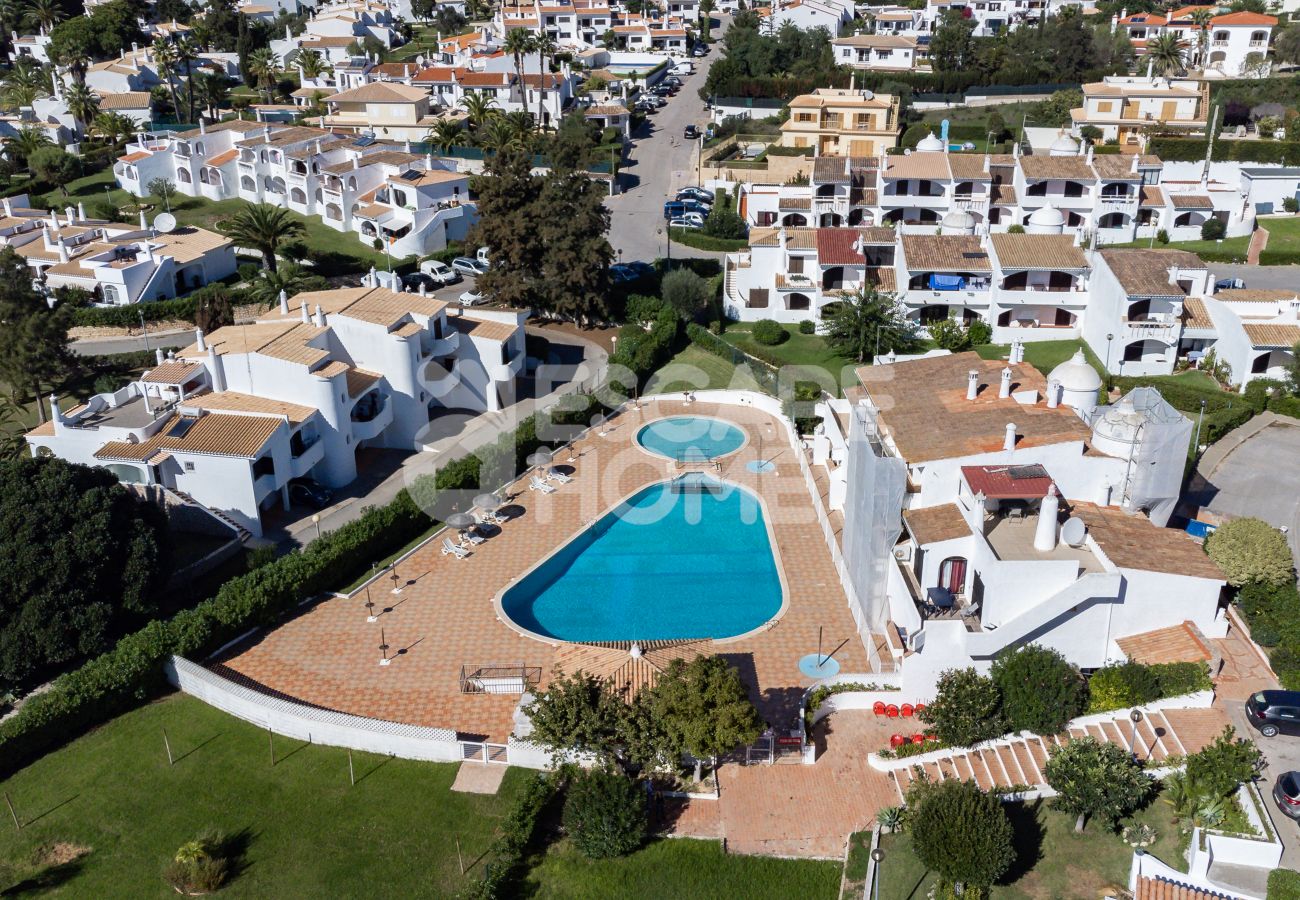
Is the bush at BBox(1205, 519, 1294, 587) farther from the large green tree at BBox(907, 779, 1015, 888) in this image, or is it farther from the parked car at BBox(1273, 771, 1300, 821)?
the large green tree at BBox(907, 779, 1015, 888)

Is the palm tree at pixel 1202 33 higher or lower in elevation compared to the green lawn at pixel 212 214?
higher

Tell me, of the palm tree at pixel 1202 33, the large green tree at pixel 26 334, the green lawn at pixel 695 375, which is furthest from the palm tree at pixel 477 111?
the palm tree at pixel 1202 33

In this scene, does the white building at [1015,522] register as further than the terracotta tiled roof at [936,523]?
No

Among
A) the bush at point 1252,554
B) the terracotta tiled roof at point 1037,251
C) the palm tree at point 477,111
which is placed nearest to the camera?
the bush at point 1252,554

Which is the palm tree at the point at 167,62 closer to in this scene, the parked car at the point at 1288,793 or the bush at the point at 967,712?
the bush at the point at 967,712

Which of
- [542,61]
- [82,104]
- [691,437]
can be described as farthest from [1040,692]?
[82,104]

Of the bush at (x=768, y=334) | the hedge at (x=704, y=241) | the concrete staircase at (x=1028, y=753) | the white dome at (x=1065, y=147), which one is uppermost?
the white dome at (x=1065, y=147)

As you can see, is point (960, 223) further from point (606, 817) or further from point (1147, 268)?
point (606, 817)
